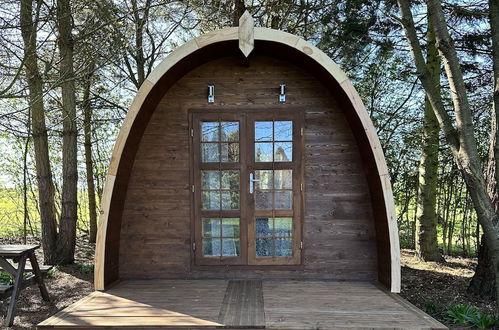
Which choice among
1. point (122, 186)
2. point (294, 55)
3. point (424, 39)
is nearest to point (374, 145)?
point (294, 55)

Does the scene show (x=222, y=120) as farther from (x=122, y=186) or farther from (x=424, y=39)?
(x=424, y=39)

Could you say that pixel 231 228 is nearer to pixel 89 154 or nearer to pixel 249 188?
pixel 249 188

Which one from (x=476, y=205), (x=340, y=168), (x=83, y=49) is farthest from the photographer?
(x=83, y=49)

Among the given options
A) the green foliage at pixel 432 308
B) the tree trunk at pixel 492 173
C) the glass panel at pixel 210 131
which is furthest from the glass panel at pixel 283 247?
the tree trunk at pixel 492 173

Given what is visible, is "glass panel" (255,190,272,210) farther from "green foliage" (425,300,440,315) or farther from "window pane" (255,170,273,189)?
"green foliage" (425,300,440,315)

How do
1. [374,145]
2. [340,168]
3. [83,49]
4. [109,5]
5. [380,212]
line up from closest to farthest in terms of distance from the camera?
[374,145]
[380,212]
[340,168]
[83,49]
[109,5]

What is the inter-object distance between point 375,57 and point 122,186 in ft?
15.8

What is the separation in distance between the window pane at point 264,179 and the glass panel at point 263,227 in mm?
379

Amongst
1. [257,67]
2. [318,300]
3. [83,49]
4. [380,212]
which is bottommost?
[318,300]

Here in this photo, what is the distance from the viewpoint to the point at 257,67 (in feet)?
12.5

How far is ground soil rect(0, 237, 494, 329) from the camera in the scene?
3.46 metres

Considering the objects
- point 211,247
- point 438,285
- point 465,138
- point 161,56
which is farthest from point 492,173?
point 161,56

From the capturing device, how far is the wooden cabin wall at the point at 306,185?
369cm

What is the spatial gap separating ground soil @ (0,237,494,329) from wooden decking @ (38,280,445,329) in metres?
0.80
